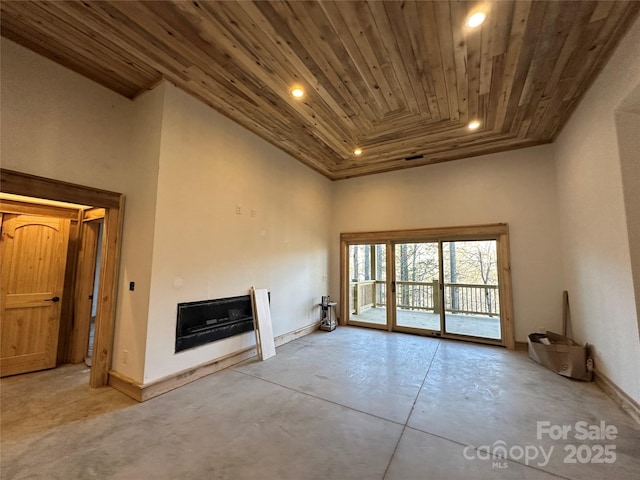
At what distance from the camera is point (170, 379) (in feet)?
9.67

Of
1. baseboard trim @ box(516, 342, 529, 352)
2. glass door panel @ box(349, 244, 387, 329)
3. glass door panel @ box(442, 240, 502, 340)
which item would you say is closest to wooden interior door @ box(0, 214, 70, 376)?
glass door panel @ box(349, 244, 387, 329)

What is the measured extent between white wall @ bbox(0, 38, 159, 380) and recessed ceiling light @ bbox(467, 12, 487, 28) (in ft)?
10.8

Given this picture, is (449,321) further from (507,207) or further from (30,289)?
(30,289)

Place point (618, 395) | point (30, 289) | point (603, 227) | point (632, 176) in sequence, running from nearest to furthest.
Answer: point (632, 176) < point (618, 395) < point (603, 227) < point (30, 289)

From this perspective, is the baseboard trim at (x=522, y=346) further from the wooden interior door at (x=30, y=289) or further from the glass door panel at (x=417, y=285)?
the wooden interior door at (x=30, y=289)

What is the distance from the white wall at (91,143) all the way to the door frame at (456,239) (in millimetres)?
4174

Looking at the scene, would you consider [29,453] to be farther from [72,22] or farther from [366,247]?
[366,247]

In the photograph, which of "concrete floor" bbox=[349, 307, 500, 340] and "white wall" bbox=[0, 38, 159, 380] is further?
"concrete floor" bbox=[349, 307, 500, 340]

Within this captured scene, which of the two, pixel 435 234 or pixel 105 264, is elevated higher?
pixel 435 234

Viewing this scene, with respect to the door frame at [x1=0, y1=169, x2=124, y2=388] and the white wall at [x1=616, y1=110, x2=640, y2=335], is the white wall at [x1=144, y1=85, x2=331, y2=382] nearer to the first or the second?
the door frame at [x1=0, y1=169, x2=124, y2=388]

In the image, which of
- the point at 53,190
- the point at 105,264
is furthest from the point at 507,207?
the point at 53,190

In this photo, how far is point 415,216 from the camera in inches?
216

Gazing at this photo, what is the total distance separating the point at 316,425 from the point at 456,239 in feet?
14.1

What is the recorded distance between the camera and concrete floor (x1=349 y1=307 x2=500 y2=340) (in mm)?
4875
